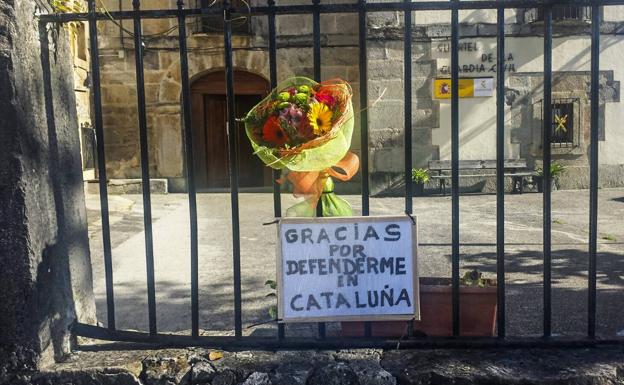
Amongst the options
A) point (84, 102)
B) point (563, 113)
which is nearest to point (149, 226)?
point (84, 102)

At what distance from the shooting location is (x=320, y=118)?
92.1 inches

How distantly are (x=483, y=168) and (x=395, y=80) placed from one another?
8.41 ft

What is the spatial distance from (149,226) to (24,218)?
0.48 meters

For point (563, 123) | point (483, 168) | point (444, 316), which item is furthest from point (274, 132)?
point (563, 123)

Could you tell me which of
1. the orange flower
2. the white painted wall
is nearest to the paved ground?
the orange flower

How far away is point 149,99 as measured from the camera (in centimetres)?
1264

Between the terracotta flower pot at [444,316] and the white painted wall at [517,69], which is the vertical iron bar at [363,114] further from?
the white painted wall at [517,69]

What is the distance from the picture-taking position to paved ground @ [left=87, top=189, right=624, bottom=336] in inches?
150

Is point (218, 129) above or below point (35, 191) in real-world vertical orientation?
above

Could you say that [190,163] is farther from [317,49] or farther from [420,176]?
[420,176]

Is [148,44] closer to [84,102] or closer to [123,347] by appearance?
[84,102]

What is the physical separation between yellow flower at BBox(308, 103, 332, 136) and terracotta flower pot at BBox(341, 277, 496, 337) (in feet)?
2.84

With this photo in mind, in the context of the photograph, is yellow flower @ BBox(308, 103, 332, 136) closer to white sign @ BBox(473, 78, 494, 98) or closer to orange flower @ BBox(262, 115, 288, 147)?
orange flower @ BBox(262, 115, 288, 147)

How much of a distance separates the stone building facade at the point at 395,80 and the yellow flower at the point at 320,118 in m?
9.43
